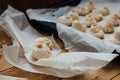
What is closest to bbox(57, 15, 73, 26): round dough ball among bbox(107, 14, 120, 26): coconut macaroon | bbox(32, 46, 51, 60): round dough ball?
bbox(107, 14, 120, 26): coconut macaroon

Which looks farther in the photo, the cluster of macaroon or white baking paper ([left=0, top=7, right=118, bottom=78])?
the cluster of macaroon

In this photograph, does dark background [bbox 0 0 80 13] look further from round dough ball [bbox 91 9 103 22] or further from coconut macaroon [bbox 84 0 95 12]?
round dough ball [bbox 91 9 103 22]

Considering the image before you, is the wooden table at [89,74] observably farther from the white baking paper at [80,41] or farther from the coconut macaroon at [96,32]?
the coconut macaroon at [96,32]

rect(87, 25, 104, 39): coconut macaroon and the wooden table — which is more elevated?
rect(87, 25, 104, 39): coconut macaroon

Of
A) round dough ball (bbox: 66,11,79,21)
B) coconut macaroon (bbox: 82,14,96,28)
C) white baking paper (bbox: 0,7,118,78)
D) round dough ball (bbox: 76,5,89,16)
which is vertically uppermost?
round dough ball (bbox: 76,5,89,16)

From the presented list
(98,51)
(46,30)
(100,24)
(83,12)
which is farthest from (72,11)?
(98,51)

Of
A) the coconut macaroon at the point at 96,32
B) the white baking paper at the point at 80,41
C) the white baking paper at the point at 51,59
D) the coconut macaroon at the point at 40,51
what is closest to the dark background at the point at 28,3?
the white baking paper at the point at 80,41

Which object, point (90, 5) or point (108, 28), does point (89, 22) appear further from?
point (90, 5)

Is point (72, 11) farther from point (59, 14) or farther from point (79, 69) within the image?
point (79, 69)
